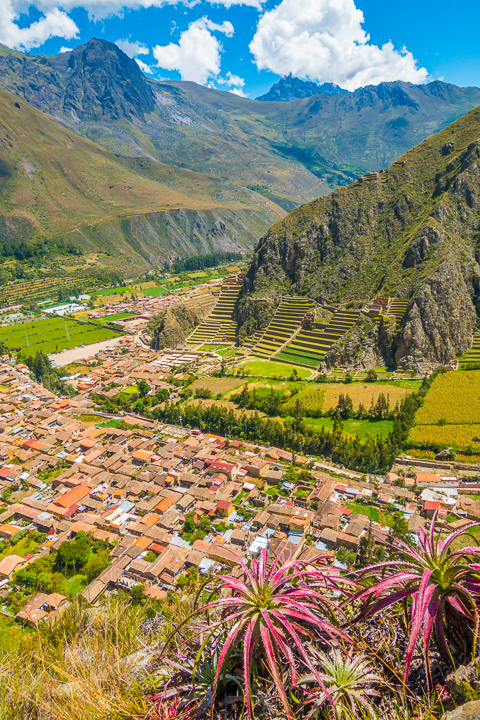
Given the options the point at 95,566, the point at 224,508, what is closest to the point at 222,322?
the point at 224,508

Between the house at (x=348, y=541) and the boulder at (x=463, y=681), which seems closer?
the boulder at (x=463, y=681)

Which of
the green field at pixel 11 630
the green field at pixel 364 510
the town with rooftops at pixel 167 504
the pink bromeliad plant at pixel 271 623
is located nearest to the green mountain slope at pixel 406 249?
the town with rooftops at pixel 167 504

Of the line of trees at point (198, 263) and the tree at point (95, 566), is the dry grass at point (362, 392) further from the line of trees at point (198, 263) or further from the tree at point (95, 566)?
the line of trees at point (198, 263)

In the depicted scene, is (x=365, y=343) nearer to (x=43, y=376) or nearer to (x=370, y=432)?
(x=370, y=432)

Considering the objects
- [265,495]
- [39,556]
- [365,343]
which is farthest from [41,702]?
[365,343]

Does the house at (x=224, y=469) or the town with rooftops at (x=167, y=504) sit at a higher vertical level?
the house at (x=224, y=469)

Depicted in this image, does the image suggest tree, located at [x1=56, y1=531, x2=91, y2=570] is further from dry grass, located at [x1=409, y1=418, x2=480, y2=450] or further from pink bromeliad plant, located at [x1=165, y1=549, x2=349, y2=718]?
dry grass, located at [x1=409, y1=418, x2=480, y2=450]

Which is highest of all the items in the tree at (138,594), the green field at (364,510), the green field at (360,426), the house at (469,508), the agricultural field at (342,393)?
the agricultural field at (342,393)
